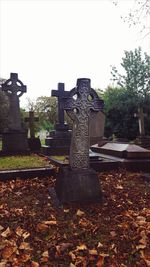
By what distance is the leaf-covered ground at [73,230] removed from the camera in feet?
9.09

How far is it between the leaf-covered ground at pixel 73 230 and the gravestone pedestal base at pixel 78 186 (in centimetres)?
16

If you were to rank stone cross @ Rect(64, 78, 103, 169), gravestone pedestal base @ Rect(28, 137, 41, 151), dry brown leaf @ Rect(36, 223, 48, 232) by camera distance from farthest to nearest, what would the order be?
gravestone pedestal base @ Rect(28, 137, 41, 151)
stone cross @ Rect(64, 78, 103, 169)
dry brown leaf @ Rect(36, 223, 48, 232)

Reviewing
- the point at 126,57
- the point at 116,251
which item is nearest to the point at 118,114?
the point at 126,57

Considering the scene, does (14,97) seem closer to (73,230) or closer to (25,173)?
(25,173)

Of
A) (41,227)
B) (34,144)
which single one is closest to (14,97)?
(34,144)

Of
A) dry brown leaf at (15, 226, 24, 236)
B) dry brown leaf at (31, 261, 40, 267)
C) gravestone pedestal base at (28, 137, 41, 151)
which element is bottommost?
dry brown leaf at (31, 261, 40, 267)

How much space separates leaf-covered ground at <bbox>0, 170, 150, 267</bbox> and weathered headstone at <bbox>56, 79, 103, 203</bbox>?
231 mm

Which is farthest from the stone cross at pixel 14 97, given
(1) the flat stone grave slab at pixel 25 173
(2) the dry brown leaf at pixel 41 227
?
(2) the dry brown leaf at pixel 41 227

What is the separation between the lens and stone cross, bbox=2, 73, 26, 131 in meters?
11.1

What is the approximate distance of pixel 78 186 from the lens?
448cm

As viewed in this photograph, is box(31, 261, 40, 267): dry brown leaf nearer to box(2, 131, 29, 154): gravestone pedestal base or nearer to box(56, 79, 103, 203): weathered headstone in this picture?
box(56, 79, 103, 203): weathered headstone

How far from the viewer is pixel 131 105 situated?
81.3ft

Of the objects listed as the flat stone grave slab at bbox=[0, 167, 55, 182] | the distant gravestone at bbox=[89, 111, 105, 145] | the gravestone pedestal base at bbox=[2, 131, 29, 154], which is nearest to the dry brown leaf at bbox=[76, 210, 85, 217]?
the flat stone grave slab at bbox=[0, 167, 55, 182]

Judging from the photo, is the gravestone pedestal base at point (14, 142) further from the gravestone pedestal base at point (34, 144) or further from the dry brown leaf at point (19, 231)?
the dry brown leaf at point (19, 231)
